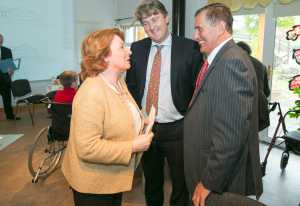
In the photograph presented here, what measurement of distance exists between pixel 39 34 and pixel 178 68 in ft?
16.9

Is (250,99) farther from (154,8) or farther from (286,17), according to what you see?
(286,17)

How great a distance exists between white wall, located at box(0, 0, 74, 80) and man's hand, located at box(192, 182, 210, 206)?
219 inches

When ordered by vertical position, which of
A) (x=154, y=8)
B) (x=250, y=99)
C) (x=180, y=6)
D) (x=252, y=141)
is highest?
(x=180, y=6)

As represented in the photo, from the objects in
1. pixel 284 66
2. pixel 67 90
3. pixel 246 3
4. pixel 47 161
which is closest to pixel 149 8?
pixel 67 90

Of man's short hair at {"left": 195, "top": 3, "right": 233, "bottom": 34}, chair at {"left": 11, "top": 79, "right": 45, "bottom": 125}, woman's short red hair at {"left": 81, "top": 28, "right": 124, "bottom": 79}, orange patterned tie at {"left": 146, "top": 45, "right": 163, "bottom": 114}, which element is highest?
man's short hair at {"left": 195, "top": 3, "right": 233, "bottom": 34}

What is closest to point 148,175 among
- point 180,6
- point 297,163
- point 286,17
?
point 297,163

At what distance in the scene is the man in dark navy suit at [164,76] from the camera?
1.91 m

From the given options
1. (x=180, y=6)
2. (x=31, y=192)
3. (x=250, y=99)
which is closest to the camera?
(x=250, y=99)

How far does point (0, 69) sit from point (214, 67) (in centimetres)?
518

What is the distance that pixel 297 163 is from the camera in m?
3.79

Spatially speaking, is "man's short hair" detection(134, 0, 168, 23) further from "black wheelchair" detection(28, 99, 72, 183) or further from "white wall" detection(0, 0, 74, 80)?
"white wall" detection(0, 0, 74, 80)

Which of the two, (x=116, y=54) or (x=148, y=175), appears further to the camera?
(x=148, y=175)

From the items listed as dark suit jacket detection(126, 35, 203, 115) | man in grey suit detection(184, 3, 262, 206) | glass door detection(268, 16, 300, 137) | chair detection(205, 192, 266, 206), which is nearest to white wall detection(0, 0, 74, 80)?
glass door detection(268, 16, 300, 137)

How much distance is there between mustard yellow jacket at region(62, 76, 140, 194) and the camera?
4.09 feet
